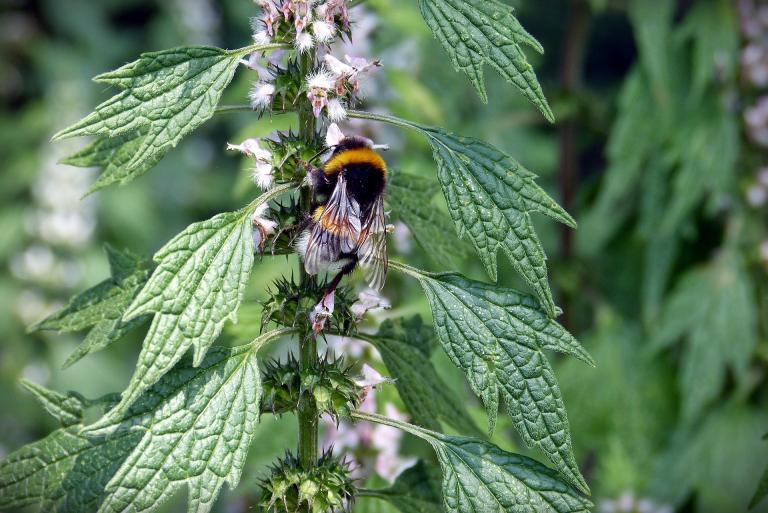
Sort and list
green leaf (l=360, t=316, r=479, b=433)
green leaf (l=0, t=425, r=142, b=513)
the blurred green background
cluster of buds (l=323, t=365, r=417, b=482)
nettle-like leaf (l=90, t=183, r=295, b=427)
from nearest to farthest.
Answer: nettle-like leaf (l=90, t=183, r=295, b=427) < green leaf (l=0, t=425, r=142, b=513) < green leaf (l=360, t=316, r=479, b=433) < cluster of buds (l=323, t=365, r=417, b=482) < the blurred green background

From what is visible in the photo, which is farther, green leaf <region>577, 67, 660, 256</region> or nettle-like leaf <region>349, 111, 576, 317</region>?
green leaf <region>577, 67, 660, 256</region>

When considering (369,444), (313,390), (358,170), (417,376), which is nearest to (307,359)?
(313,390)

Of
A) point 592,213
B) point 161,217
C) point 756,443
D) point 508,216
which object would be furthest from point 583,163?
point 508,216

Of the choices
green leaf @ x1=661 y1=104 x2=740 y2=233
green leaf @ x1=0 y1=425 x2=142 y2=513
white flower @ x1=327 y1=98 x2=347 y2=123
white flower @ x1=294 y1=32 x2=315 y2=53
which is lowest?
green leaf @ x1=0 y1=425 x2=142 y2=513

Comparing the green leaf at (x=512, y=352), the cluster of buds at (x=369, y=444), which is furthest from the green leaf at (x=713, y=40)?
the green leaf at (x=512, y=352)

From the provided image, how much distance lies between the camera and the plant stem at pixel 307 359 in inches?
58.3

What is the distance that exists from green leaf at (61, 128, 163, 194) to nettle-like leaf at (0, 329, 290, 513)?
298mm

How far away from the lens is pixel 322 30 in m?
1.38

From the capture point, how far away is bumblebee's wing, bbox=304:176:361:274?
1439 millimetres

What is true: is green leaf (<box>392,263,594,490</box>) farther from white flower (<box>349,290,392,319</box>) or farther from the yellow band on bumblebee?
the yellow band on bumblebee

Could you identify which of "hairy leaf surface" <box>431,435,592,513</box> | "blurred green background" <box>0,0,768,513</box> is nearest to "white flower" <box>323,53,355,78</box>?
"hairy leaf surface" <box>431,435,592,513</box>

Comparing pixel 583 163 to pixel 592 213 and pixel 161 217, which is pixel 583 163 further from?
pixel 161 217

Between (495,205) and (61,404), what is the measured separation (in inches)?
27.7

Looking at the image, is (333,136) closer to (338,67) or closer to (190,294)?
(338,67)
